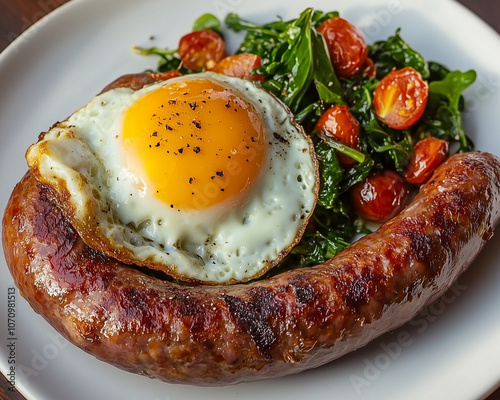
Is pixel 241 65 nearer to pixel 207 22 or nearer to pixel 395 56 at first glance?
pixel 207 22

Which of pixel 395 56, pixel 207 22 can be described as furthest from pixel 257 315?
pixel 207 22

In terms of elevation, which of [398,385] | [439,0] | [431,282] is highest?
[439,0]

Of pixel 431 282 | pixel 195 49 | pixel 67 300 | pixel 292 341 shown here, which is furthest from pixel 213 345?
pixel 195 49

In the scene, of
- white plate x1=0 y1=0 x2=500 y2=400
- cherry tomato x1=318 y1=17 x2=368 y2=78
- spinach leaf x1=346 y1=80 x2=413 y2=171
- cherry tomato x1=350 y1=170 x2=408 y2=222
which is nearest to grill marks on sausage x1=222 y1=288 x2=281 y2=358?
white plate x1=0 y1=0 x2=500 y2=400

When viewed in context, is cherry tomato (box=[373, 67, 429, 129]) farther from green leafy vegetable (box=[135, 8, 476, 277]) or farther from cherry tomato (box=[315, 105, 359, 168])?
cherry tomato (box=[315, 105, 359, 168])

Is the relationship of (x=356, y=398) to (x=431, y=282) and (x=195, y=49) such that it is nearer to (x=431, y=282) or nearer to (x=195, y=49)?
(x=431, y=282)

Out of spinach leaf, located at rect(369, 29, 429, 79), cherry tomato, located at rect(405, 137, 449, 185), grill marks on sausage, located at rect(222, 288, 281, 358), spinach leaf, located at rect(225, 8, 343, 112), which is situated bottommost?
cherry tomato, located at rect(405, 137, 449, 185)
